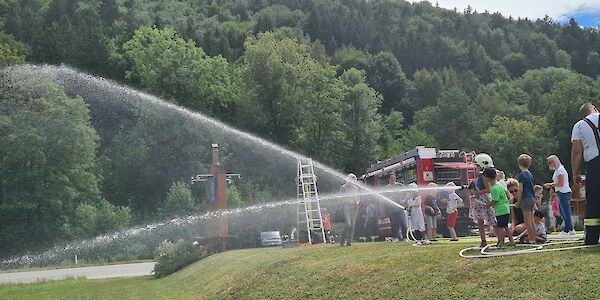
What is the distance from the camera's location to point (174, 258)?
1030 inches

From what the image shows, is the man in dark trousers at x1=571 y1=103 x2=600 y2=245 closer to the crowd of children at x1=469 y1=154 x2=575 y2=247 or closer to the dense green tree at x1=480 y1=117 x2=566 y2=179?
the crowd of children at x1=469 y1=154 x2=575 y2=247

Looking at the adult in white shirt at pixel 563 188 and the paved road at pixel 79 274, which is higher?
the adult in white shirt at pixel 563 188

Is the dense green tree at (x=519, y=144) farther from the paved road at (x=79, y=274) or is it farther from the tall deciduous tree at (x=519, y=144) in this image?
the paved road at (x=79, y=274)

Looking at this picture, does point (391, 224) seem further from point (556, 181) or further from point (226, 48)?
point (226, 48)

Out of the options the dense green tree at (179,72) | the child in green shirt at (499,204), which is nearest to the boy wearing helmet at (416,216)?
the child in green shirt at (499,204)

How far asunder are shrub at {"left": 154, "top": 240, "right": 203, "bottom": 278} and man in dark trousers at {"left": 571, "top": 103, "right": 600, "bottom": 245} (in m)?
17.7

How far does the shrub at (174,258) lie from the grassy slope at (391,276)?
15.2 ft

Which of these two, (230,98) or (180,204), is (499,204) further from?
(230,98)

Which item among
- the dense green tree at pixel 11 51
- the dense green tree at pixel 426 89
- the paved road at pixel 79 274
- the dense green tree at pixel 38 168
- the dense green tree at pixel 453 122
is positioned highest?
the dense green tree at pixel 426 89

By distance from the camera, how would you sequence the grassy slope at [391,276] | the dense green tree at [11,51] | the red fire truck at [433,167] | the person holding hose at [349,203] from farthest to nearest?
the dense green tree at [11,51], the red fire truck at [433,167], the person holding hose at [349,203], the grassy slope at [391,276]

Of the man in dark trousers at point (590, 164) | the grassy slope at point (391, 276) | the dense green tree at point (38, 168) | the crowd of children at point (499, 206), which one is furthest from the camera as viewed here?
the dense green tree at point (38, 168)

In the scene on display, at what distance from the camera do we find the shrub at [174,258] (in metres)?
25.7

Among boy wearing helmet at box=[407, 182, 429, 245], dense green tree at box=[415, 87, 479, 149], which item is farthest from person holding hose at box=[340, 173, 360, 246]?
dense green tree at box=[415, 87, 479, 149]

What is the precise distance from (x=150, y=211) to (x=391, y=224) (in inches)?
1999
